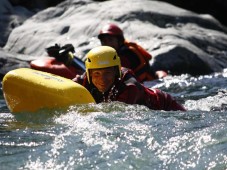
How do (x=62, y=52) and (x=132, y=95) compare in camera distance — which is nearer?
(x=132, y=95)

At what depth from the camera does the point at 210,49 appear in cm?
1338

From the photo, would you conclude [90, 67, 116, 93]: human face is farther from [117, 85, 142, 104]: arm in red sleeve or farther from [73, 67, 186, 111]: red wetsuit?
[117, 85, 142, 104]: arm in red sleeve

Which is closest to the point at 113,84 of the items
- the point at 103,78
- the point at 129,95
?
the point at 103,78

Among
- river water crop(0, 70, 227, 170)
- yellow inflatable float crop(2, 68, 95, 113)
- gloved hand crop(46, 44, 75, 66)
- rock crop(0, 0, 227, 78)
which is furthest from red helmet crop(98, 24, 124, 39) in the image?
river water crop(0, 70, 227, 170)

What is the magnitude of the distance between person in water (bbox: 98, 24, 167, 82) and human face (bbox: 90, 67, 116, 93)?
334cm

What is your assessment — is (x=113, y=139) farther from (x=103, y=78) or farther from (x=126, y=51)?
(x=126, y=51)

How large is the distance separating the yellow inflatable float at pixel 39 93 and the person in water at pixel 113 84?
0.67ft

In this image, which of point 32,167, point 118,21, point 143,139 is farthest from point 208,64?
point 32,167

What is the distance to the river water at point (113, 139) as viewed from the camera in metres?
4.77

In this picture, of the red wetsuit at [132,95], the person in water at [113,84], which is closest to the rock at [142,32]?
the red wetsuit at [132,95]

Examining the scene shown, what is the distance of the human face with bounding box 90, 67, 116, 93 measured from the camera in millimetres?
6602

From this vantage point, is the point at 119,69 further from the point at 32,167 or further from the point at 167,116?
the point at 32,167

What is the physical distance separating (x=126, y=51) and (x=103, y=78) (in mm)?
3560

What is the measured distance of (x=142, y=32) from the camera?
43.3ft
